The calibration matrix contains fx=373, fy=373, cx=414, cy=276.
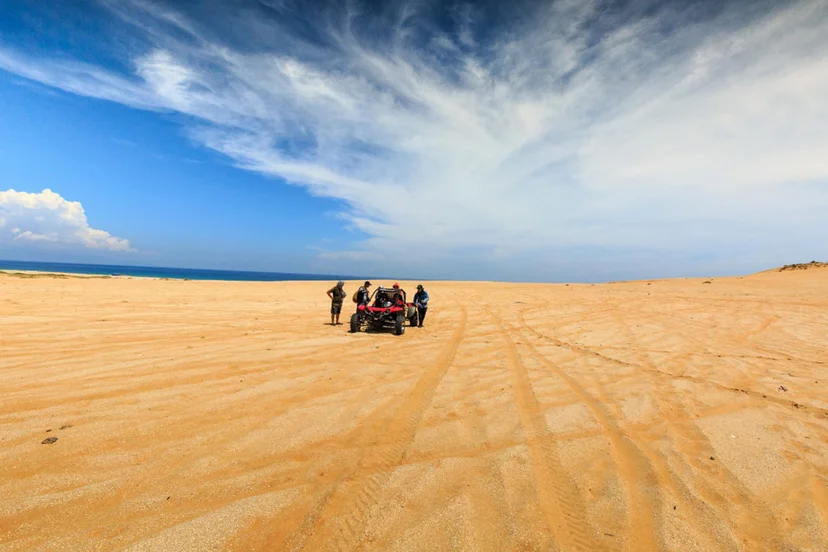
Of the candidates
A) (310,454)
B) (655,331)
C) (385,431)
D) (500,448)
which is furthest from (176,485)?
(655,331)

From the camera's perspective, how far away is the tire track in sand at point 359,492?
2799 mm

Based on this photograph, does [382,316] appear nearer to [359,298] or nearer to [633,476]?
[359,298]

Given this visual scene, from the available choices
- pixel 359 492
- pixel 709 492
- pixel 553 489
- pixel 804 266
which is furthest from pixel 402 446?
pixel 804 266

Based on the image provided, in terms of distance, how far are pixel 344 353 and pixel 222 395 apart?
3232mm

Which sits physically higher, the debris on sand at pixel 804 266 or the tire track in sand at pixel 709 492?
the debris on sand at pixel 804 266

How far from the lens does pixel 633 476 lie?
3.72 m

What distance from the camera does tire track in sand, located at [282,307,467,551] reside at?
280 cm

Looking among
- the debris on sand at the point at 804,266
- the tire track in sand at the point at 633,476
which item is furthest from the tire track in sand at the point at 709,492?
the debris on sand at the point at 804,266

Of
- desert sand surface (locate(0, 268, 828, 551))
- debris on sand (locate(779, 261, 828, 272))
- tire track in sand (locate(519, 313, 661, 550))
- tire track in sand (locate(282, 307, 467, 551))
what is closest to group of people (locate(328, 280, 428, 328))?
desert sand surface (locate(0, 268, 828, 551))

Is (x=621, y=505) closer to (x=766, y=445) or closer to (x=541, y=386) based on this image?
(x=766, y=445)

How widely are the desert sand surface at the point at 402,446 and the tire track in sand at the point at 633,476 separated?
2 centimetres

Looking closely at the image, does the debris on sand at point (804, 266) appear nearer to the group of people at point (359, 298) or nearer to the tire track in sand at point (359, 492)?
the group of people at point (359, 298)

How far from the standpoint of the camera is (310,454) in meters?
3.99

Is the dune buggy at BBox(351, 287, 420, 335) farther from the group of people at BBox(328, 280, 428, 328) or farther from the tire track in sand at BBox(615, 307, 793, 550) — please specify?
the tire track in sand at BBox(615, 307, 793, 550)
